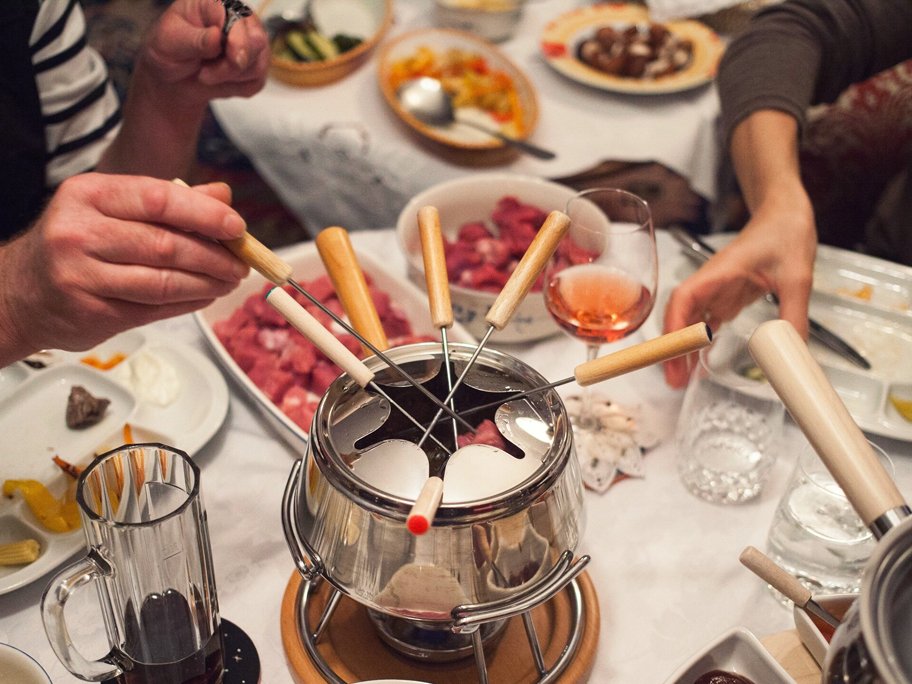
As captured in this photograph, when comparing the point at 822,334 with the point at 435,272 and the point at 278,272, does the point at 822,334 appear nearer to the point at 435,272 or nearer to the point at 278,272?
the point at 435,272

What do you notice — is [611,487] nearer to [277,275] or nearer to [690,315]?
[690,315]

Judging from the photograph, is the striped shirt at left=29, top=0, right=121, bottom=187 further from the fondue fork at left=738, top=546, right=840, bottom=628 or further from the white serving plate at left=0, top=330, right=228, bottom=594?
the fondue fork at left=738, top=546, right=840, bottom=628

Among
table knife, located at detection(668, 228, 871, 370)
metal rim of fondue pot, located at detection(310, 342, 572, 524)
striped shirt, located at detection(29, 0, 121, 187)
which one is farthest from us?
striped shirt, located at detection(29, 0, 121, 187)

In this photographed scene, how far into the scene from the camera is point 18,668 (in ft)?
2.43

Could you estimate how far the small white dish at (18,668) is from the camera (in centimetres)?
73

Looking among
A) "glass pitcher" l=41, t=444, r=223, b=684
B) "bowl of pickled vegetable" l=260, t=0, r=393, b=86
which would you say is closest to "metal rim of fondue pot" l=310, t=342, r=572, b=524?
"glass pitcher" l=41, t=444, r=223, b=684

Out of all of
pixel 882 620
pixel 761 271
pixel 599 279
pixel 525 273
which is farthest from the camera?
pixel 761 271

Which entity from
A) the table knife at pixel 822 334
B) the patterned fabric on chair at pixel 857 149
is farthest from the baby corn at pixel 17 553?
the patterned fabric on chair at pixel 857 149

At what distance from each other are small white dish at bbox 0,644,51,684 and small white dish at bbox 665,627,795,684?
53 centimetres

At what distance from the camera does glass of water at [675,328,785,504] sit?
1051mm

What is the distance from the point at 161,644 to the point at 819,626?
597mm

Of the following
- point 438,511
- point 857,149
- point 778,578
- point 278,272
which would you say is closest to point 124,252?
point 278,272

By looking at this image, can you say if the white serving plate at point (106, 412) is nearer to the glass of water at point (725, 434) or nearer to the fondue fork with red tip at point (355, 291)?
the fondue fork with red tip at point (355, 291)

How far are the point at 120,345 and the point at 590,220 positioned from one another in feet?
2.20
